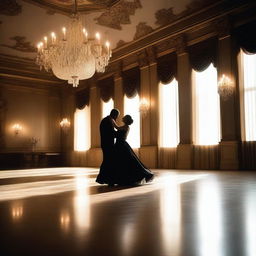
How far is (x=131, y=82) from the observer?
36.3 ft

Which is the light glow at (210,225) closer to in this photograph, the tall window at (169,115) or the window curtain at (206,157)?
the window curtain at (206,157)

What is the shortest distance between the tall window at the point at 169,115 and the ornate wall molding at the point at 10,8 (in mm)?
4875

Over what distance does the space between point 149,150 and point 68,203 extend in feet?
22.7

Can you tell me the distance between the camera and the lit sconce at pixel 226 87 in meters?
7.89

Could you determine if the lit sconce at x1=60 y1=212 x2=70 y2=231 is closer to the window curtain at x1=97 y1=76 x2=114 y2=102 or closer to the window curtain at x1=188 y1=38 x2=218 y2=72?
the window curtain at x1=188 y1=38 x2=218 y2=72

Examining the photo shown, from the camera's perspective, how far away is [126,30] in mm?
9992

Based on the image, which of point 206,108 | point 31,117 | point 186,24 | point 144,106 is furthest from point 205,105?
point 31,117

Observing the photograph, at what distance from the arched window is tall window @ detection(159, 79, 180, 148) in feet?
8.74

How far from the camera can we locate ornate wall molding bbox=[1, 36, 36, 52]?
10727 mm

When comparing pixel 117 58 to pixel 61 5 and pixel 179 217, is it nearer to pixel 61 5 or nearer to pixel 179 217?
pixel 61 5

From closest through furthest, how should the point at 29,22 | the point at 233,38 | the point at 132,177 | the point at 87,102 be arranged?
1. the point at 132,177
2. the point at 233,38
3. the point at 29,22
4. the point at 87,102

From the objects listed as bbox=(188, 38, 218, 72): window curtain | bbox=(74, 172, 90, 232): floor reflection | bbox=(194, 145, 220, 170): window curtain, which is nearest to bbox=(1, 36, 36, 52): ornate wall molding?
bbox=(188, 38, 218, 72): window curtain

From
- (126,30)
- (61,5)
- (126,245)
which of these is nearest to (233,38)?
(126,30)

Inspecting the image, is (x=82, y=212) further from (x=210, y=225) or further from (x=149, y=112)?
(x=149, y=112)
